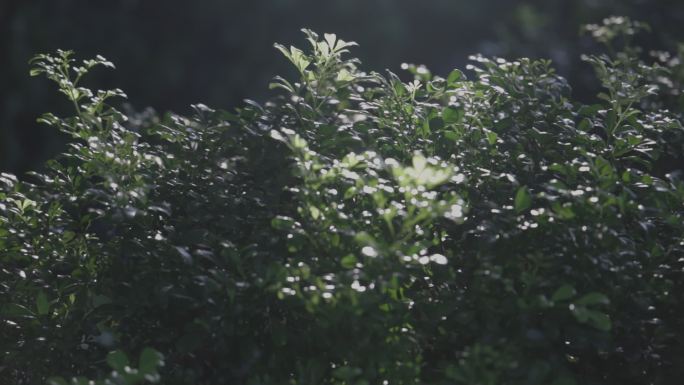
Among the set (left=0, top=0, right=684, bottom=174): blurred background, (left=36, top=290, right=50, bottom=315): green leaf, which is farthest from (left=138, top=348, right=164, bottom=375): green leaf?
(left=0, top=0, right=684, bottom=174): blurred background

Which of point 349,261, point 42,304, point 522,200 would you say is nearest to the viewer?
point 349,261

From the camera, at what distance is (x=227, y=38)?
9719 mm

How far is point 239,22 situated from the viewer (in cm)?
983

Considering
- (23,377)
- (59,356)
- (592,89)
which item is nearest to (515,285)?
(59,356)

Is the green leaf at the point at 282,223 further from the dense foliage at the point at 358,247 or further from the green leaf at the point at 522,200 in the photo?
the green leaf at the point at 522,200

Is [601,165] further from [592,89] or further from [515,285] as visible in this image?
[592,89]

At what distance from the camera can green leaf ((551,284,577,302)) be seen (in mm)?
2004

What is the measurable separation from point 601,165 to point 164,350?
113cm

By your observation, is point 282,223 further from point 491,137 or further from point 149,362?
point 491,137

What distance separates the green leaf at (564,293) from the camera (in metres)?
2.00

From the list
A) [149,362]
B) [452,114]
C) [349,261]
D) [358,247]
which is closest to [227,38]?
[452,114]

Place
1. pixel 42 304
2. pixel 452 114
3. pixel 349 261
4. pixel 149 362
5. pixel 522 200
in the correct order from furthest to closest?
pixel 452 114
pixel 42 304
pixel 522 200
pixel 349 261
pixel 149 362

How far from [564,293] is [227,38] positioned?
806 cm

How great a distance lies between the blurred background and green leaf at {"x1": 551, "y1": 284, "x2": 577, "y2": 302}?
3806 mm
